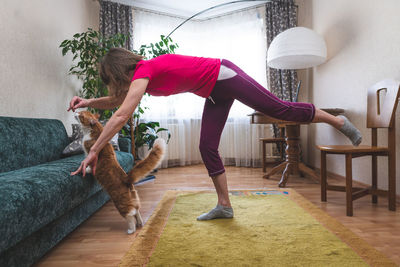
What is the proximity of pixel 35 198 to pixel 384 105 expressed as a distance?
214 centimetres

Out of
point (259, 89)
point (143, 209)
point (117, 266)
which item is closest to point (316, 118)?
point (259, 89)

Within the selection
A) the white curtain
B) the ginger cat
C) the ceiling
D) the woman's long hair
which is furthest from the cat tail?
the ceiling

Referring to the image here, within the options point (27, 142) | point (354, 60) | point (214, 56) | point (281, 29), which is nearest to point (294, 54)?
point (354, 60)

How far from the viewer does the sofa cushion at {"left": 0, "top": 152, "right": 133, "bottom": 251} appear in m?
0.84

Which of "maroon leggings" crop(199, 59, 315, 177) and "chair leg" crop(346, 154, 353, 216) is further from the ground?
"maroon leggings" crop(199, 59, 315, 177)

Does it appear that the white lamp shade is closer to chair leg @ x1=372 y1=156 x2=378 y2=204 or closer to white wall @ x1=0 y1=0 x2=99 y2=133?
chair leg @ x1=372 y1=156 x2=378 y2=204

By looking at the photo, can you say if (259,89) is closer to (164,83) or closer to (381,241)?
(164,83)

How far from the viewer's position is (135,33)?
3.94 m

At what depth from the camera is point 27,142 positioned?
173 cm

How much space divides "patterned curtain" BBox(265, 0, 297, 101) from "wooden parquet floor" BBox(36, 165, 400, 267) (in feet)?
4.79

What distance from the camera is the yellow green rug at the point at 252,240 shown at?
1.10m

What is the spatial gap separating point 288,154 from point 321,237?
1540 millimetres

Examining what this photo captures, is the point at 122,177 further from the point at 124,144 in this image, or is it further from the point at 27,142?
the point at 124,144

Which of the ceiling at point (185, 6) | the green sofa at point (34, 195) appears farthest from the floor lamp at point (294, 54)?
the green sofa at point (34, 195)
